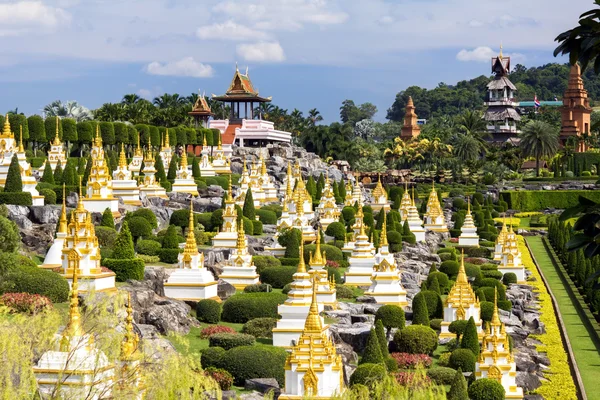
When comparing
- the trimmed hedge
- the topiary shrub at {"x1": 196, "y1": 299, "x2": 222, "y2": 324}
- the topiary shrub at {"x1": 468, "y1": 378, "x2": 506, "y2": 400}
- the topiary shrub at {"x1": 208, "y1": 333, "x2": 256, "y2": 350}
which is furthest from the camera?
the trimmed hedge

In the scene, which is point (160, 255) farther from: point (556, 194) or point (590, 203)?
point (556, 194)

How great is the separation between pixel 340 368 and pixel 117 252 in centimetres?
1698

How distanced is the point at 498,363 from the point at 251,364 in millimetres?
8862

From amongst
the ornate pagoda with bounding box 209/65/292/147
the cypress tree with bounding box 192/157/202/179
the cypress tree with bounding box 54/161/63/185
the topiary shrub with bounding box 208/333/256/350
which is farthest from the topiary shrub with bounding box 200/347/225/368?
the ornate pagoda with bounding box 209/65/292/147

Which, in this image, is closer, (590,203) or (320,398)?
(590,203)

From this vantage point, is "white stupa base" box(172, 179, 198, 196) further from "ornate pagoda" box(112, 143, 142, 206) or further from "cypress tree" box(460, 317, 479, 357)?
"cypress tree" box(460, 317, 479, 357)

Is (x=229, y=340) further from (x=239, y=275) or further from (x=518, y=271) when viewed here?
(x=518, y=271)

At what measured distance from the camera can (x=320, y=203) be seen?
82125mm

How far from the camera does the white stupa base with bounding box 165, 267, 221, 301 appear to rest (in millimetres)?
44656

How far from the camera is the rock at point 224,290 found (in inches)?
1853

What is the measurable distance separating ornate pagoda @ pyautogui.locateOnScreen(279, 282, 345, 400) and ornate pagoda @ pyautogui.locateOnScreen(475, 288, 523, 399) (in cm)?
886

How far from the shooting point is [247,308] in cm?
4284

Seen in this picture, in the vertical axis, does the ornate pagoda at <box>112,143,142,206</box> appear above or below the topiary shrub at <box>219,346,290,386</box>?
above

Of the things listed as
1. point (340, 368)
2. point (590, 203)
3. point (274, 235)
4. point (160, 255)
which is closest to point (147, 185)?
point (274, 235)
